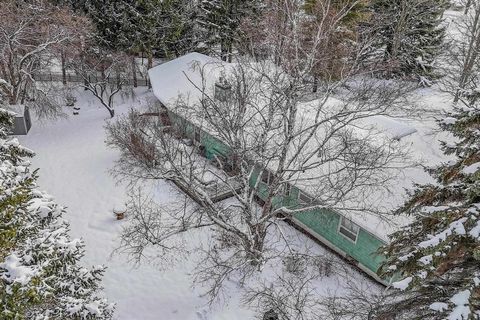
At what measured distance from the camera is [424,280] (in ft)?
22.3

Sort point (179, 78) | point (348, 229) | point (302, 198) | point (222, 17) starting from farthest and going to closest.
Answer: point (222, 17)
point (179, 78)
point (302, 198)
point (348, 229)

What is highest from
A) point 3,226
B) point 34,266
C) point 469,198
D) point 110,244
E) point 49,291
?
point 469,198

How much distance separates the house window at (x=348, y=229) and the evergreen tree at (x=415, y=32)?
16.4m

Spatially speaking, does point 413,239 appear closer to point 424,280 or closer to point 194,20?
point 424,280

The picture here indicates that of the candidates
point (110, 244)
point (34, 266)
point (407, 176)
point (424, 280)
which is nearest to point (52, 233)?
point (34, 266)

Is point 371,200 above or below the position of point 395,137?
below

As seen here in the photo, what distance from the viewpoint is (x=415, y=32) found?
93.6 ft

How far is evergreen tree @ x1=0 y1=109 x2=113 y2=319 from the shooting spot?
619 cm

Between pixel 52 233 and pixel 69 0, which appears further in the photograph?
pixel 69 0

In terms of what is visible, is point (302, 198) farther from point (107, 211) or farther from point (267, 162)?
point (107, 211)

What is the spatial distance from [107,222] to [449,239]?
14016 mm

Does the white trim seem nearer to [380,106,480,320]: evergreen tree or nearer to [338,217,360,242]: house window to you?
[338,217,360,242]: house window

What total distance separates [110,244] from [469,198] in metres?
13.1

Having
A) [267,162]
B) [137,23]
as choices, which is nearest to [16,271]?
[267,162]
